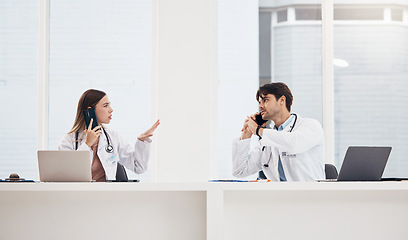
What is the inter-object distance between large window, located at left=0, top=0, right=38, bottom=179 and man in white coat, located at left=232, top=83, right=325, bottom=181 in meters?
2.28

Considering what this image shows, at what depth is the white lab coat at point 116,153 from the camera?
3.88m

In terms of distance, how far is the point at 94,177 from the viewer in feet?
12.9

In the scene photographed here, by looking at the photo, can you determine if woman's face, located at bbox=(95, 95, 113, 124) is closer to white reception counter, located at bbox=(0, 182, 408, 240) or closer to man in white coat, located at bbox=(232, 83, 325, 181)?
man in white coat, located at bbox=(232, 83, 325, 181)

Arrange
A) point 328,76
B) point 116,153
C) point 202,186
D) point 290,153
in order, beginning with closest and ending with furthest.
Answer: point 202,186
point 290,153
point 116,153
point 328,76

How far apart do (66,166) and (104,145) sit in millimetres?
1450

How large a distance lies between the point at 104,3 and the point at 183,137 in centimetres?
156

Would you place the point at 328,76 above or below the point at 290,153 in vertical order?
above

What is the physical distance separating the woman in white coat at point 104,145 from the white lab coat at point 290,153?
2.24 feet

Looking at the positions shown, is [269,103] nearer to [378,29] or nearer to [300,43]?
[300,43]

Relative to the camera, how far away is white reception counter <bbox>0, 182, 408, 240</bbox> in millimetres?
2461

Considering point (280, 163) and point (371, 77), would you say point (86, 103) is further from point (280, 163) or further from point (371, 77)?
point (371, 77)

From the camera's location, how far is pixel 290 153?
3600 millimetres

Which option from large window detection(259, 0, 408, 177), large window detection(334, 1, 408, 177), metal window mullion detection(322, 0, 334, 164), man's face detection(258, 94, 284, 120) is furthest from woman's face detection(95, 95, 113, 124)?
large window detection(334, 1, 408, 177)

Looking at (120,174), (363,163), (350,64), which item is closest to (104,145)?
(120,174)
